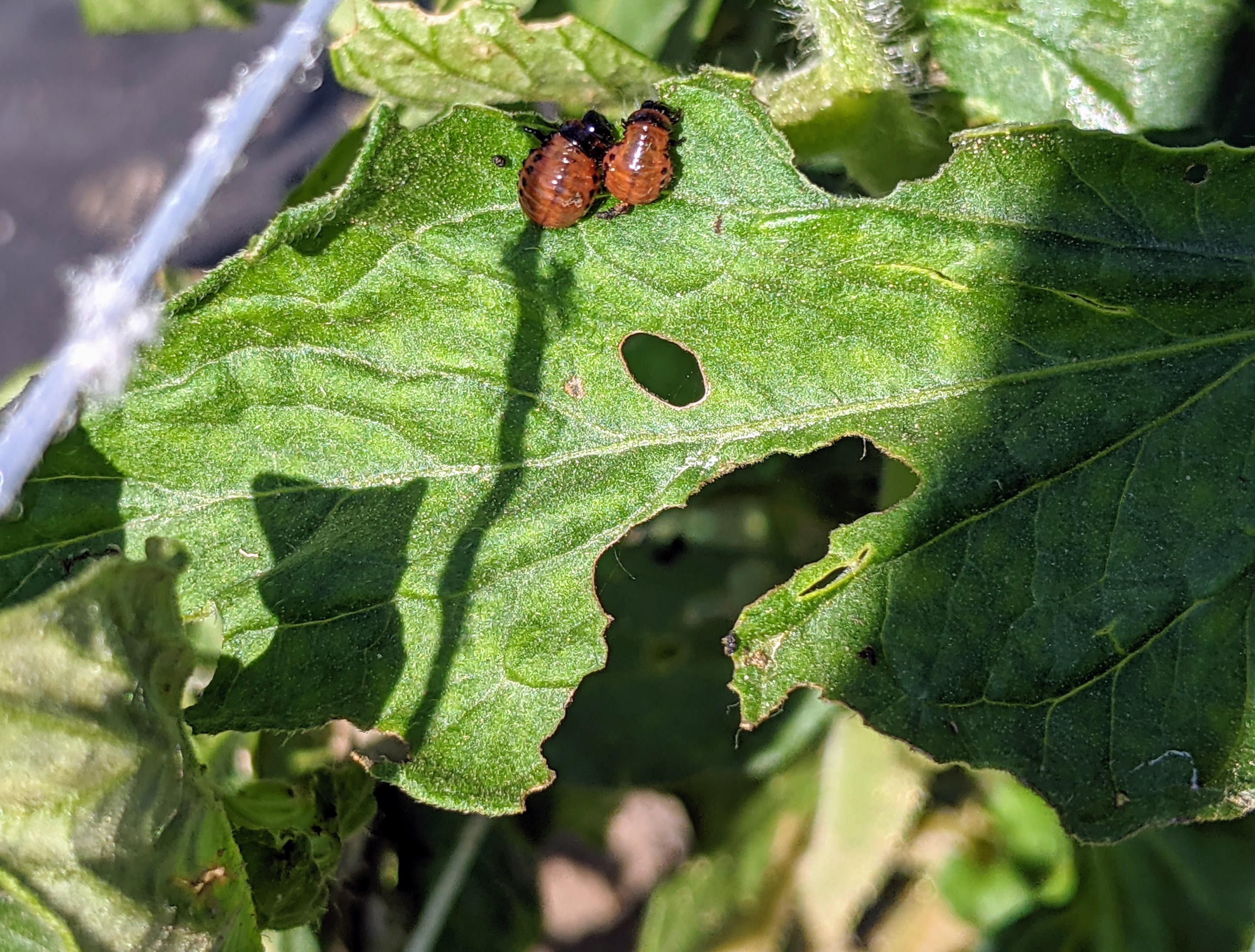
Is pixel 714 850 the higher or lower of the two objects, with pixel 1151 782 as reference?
lower

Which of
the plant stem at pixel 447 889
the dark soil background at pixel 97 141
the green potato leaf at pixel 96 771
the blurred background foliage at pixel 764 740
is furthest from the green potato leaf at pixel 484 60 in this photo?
the dark soil background at pixel 97 141

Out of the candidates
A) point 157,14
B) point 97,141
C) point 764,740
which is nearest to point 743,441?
point 764,740

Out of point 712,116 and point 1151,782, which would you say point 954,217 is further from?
point 1151,782

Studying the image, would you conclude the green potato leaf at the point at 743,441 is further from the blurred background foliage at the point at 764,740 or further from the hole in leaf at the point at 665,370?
the blurred background foliage at the point at 764,740

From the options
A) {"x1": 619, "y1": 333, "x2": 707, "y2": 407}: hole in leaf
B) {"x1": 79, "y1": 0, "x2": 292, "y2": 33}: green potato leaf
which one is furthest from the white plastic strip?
{"x1": 79, "y1": 0, "x2": 292, "y2": 33}: green potato leaf

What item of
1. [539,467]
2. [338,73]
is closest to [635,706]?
[539,467]

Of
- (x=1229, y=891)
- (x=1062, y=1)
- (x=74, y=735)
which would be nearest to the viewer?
(x=74, y=735)

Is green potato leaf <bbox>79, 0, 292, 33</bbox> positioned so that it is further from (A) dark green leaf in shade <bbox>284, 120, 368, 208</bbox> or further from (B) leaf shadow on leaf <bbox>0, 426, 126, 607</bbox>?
(B) leaf shadow on leaf <bbox>0, 426, 126, 607</bbox>
